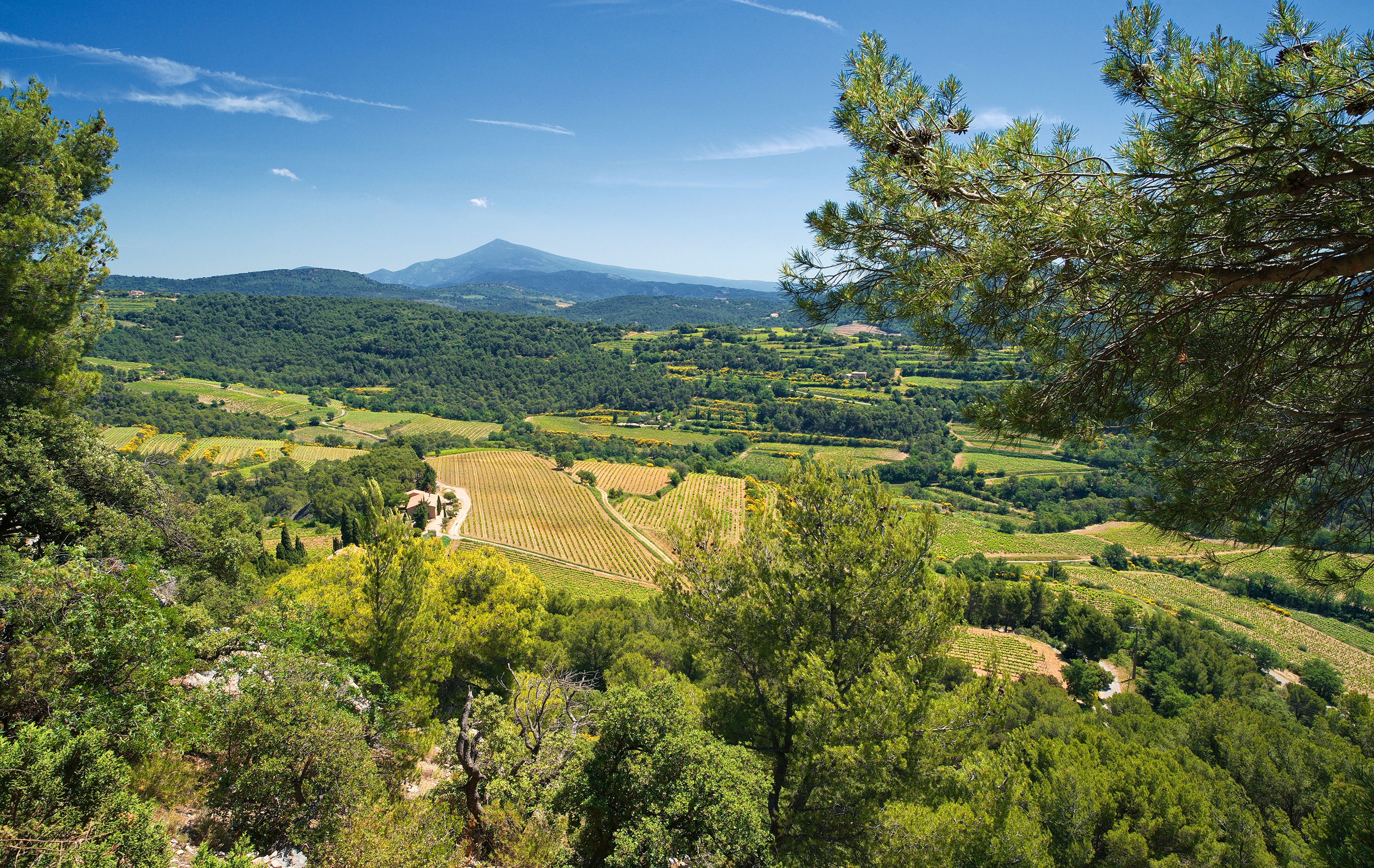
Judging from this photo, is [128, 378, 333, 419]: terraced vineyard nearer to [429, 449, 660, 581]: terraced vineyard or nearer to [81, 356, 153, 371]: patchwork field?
[81, 356, 153, 371]: patchwork field

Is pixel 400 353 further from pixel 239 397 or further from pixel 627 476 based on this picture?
pixel 627 476

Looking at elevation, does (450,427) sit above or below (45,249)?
below

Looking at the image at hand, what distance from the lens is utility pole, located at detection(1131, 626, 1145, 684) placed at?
40022mm

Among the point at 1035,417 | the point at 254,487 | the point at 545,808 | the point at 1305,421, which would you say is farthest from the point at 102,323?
the point at 254,487

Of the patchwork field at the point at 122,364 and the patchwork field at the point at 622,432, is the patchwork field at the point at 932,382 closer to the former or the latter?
the patchwork field at the point at 622,432

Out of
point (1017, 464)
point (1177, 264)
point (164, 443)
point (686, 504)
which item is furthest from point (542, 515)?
point (1017, 464)

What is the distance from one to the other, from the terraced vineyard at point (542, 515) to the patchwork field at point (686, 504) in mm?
2968

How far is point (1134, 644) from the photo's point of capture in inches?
1671

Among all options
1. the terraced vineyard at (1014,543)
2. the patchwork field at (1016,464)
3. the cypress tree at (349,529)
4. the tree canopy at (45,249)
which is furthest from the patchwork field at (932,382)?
the tree canopy at (45,249)

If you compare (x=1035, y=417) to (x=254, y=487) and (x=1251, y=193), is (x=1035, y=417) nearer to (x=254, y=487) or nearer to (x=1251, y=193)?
(x=1251, y=193)

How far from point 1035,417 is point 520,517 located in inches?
2344

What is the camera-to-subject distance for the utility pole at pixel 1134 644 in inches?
1576

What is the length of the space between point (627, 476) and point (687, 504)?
574 inches

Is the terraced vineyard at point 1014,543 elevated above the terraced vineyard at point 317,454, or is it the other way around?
the terraced vineyard at point 317,454
